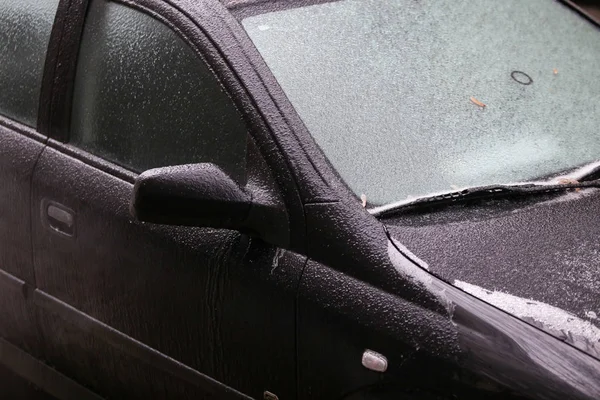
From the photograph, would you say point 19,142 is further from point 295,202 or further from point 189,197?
point 295,202

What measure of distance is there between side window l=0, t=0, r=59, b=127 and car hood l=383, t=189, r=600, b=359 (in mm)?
1196

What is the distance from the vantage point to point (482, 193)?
8.27 ft

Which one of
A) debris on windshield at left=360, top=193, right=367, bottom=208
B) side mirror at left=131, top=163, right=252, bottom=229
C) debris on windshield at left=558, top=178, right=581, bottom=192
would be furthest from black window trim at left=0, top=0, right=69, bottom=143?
debris on windshield at left=558, top=178, right=581, bottom=192

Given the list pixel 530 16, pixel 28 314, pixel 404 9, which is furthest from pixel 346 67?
pixel 28 314

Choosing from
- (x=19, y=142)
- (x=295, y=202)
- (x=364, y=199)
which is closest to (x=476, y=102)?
(x=364, y=199)

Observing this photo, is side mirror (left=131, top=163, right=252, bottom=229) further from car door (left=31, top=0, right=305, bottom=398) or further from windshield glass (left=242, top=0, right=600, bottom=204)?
windshield glass (left=242, top=0, right=600, bottom=204)

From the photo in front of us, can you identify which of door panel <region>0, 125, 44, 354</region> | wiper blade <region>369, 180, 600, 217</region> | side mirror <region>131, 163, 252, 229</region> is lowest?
door panel <region>0, 125, 44, 354</region>

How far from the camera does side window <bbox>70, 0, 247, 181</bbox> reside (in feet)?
8.08

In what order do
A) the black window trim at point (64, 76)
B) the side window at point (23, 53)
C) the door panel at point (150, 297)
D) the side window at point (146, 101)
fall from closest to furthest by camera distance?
the door panel at point (150, 297) < the side window at point (146, 101) < the black window trim at point (64, 76) < the side window at point (23, 53)

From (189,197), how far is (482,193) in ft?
2.49

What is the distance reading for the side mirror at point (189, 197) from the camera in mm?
2223

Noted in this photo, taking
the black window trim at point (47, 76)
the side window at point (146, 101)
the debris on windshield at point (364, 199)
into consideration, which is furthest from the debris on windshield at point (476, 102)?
the black window trim at point (47, 76)

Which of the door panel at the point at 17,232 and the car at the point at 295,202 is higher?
the car at the point at 295,202

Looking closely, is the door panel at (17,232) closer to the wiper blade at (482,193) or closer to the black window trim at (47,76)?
the black window trim at (47,76)
